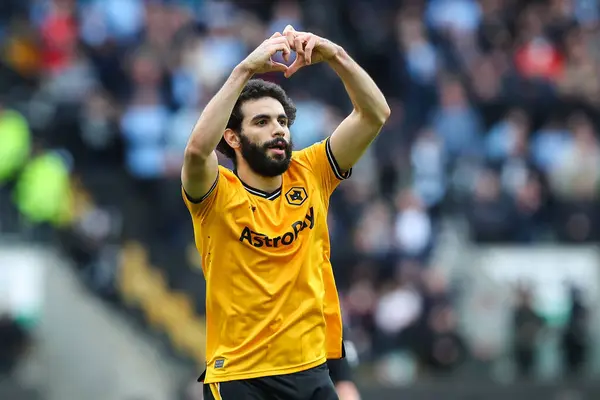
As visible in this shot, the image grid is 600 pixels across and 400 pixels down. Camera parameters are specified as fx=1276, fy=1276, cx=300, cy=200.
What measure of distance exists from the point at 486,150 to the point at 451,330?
3042mm

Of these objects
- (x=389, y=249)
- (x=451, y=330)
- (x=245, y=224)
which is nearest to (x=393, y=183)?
(x=389, y=249)

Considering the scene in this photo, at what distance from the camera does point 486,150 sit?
17672 mm

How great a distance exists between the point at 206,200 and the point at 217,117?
476mm

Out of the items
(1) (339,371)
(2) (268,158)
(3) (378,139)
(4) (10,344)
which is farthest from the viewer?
(3) (378,139)

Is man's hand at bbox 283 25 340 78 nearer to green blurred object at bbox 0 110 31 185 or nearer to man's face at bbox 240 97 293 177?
man's face at bbox 240 97 293 177

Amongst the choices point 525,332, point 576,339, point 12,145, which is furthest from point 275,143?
point 12,145

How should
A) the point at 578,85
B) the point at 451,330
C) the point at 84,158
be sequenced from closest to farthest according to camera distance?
the point at 451,330 < the point at 84,158 < the point at 578,85

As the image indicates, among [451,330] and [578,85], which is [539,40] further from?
[451,330]

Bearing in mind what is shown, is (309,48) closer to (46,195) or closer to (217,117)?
(217,117)

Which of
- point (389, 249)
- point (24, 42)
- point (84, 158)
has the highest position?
point (24, 42)

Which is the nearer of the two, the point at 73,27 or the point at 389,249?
the point at 389,249

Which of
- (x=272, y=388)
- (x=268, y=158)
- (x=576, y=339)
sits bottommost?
(x=576, y=339)

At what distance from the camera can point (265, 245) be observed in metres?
6.82

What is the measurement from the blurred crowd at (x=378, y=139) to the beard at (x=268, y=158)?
902cm
